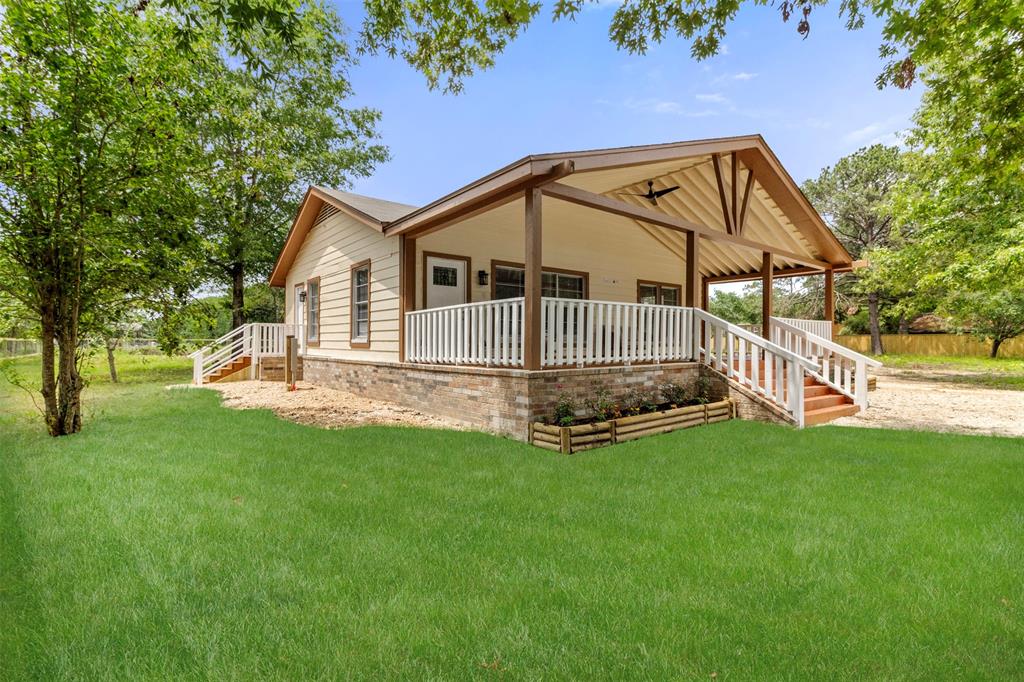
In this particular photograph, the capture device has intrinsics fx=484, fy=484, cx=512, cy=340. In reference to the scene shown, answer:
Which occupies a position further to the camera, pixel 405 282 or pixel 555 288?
pixel 555 288

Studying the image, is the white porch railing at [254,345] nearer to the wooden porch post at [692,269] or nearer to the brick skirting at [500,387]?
the brick skirting at [500,387]

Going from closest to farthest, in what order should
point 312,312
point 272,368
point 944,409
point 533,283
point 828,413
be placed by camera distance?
point 533,283 < point 828,413 < point 944,409 < point 312,312 < point 272,368

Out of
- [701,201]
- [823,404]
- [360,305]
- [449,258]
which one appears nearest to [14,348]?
[360,305]

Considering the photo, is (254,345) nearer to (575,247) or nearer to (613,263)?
(575,247)

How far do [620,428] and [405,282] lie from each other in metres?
4.96

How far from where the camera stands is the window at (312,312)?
13.5 meters

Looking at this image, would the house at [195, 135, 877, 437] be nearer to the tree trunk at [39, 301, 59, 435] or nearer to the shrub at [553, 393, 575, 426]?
the shrub at [553, 393, 575, 426]

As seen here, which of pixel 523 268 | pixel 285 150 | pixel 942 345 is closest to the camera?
pixel 523 268

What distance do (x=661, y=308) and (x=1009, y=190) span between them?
1163cm

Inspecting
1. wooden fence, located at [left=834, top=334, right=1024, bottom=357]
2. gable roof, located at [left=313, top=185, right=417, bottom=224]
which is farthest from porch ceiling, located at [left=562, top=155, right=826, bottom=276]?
wooden fence, located at [left=834, top=334, right=1024, bottom=357]

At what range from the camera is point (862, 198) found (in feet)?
94.0

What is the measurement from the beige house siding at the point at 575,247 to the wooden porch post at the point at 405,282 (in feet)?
0.51

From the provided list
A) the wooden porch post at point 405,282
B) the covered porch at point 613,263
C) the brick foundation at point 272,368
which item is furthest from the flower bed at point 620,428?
the brick foundation at point 272,368

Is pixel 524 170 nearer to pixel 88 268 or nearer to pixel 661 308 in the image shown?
pixel 661 308
